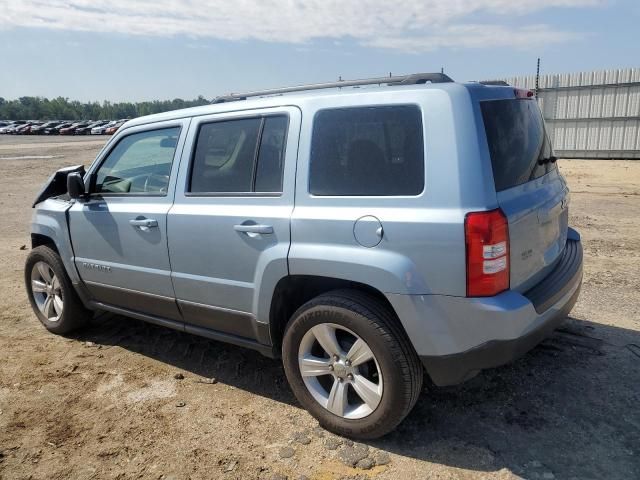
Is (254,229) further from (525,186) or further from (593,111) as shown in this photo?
(593,111)

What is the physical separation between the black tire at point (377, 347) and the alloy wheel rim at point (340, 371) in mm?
46

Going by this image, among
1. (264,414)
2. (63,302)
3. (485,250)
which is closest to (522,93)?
(485,250)

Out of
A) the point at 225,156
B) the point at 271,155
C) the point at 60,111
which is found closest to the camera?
the point at 271,155

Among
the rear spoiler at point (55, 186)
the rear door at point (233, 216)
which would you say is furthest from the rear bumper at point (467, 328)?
the rear spoiler at point (55, 186)

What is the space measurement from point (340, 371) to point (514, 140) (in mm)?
1629

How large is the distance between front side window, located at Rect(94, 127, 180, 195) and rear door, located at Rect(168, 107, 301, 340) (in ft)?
0.77

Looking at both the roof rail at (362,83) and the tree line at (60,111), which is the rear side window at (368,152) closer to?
the roof rail at (362,83)

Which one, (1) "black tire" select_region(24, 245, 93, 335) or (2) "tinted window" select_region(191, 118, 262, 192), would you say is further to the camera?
(1) "black tire" select_region(24, 245, 93, 335)

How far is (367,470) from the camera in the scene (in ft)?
9.24

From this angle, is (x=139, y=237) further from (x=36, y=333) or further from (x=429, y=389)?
(x=429, y=389)

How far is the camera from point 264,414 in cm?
341

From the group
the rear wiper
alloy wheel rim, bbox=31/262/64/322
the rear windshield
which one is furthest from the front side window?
the rear wiper

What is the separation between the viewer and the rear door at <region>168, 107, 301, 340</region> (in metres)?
3.18

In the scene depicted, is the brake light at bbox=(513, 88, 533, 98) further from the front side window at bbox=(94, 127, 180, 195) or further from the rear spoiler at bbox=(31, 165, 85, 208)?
the rear spoiler at bbox=(31, 165, 85, 208)
